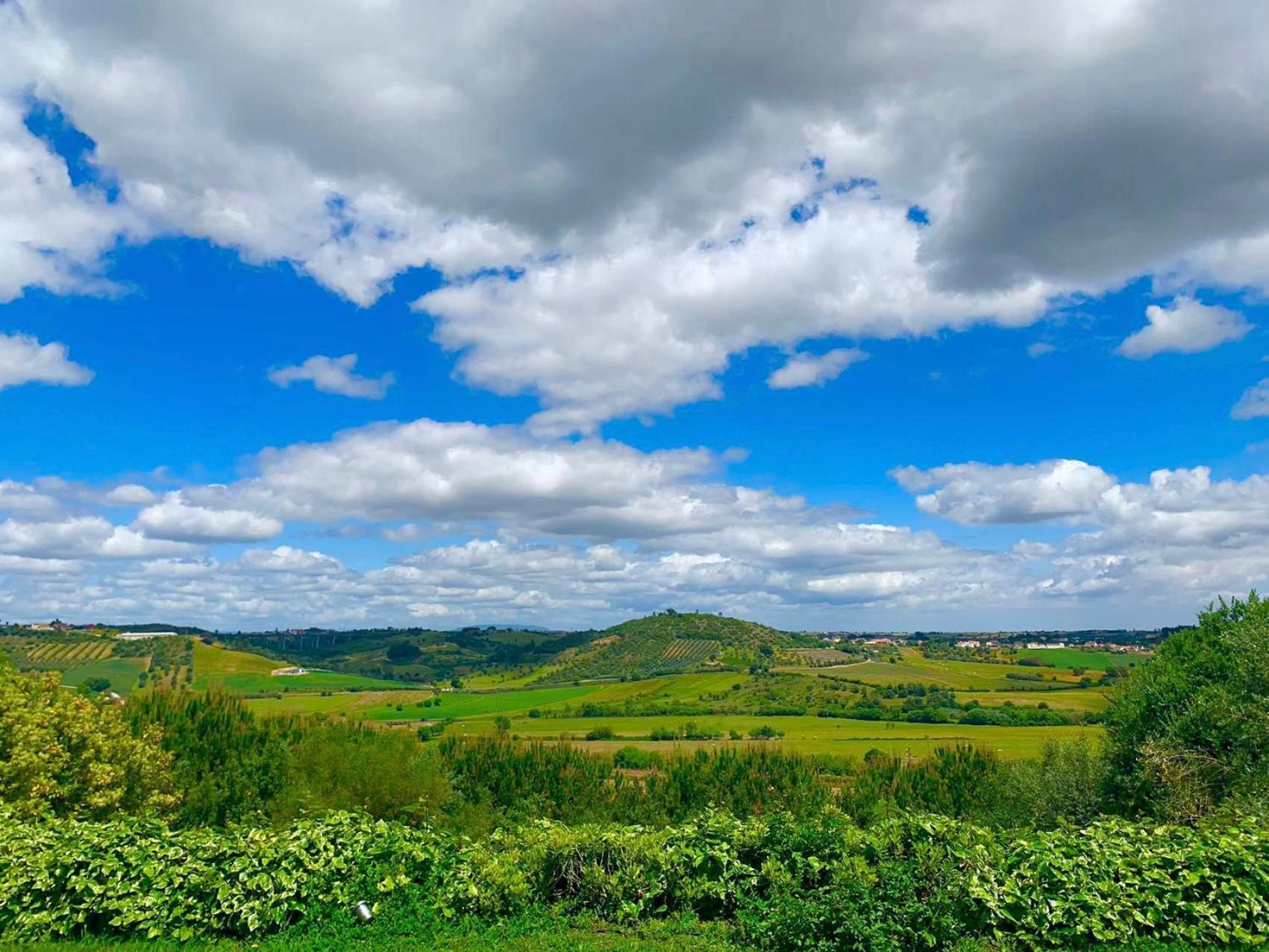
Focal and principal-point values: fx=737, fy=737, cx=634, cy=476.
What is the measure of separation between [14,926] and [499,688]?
17993 cm

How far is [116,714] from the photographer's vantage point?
970 inches

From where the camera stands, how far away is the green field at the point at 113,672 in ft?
371

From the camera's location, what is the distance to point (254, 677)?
15200 centimetres

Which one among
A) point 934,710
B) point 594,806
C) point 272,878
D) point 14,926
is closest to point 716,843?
point 272,878

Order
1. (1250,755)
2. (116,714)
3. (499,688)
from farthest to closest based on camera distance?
(499,688)
(116,714)
(1250,755)

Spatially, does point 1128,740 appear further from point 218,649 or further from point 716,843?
point 218,649

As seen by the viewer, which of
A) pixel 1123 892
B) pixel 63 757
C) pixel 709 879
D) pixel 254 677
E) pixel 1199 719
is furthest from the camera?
pixel 254 677

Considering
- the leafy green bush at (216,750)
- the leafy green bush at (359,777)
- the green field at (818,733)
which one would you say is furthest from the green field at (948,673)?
the leafy green bush at (216,750)

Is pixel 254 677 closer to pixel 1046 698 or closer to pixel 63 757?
pixel 1046 698

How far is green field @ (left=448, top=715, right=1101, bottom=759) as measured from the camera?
90.1 metres

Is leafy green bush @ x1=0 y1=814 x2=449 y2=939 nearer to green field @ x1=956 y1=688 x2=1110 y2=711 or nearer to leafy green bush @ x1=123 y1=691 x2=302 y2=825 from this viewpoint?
leafy green bush @ x1=123 y1=691 x2=302 y2=825

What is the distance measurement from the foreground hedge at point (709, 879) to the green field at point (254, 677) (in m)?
135

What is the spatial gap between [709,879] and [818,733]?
4210 inches

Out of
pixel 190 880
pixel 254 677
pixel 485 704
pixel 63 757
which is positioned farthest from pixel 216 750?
pixel 254 677
